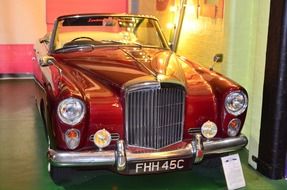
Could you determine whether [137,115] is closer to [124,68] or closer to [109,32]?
[124,68]

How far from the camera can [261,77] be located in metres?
3.41

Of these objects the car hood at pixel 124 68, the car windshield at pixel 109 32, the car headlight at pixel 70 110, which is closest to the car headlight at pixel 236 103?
the car hood at pixel 124 68

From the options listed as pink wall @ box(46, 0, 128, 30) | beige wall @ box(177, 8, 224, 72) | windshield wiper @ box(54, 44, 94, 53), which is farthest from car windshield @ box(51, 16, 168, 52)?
pink wall @ box(46, 0, 128, 30)

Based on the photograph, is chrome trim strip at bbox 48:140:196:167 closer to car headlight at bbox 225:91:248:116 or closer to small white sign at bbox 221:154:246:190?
small white sign at bbox 221:154:246:190

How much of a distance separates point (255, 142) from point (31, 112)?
3058 millimetres

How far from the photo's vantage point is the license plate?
2801 millimetres

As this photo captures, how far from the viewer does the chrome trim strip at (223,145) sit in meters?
2.99

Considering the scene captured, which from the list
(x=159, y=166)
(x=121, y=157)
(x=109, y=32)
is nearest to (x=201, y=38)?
(x=109, y=32)

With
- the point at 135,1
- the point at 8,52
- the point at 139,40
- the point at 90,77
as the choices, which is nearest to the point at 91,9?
the point at 135,1

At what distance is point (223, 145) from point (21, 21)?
5724 mm

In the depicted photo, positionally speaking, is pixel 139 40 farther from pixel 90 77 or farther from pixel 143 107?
pixel 143 107

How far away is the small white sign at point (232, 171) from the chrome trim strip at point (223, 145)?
0.23ft

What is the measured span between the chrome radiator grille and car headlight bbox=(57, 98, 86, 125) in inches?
13.7

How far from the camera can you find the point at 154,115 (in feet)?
9.66
